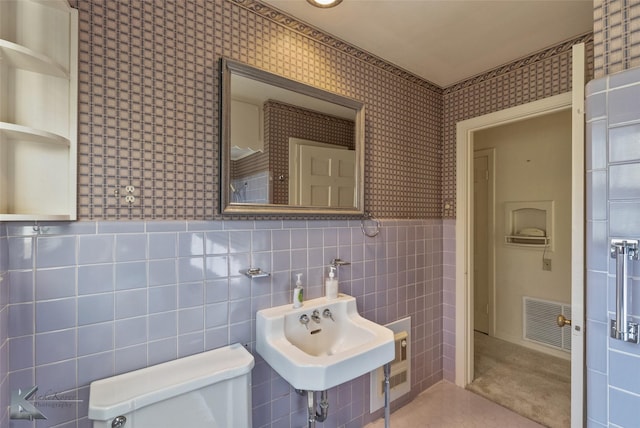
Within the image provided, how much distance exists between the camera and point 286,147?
1500mm

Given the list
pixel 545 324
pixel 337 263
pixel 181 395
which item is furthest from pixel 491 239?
pixel 181 395

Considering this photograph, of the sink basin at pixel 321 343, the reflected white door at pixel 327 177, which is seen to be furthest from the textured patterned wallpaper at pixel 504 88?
the sink basin at pixel 321 343

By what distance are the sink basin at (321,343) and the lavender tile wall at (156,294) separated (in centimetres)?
11

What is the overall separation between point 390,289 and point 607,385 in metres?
1.06

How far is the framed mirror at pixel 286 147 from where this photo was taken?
1.31 m

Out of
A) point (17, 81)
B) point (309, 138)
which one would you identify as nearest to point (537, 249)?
point (309, 138)

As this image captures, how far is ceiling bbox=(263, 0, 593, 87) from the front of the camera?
4.71 feet

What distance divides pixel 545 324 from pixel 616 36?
264cm

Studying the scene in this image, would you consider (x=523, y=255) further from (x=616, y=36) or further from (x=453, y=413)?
(x=616, y=36)

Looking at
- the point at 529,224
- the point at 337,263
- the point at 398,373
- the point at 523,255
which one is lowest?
the point at 398,373

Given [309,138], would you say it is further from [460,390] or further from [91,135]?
[460,390]

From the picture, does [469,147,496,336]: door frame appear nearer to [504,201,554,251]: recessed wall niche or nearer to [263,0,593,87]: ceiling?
[504,201,554,251]: recessed wall niche

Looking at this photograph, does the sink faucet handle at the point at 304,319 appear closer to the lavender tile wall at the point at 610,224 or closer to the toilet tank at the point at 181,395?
the toilet tank at the point at 181,395

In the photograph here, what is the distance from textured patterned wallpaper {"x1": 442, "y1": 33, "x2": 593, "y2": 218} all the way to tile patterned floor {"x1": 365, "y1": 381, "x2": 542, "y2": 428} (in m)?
1.30
